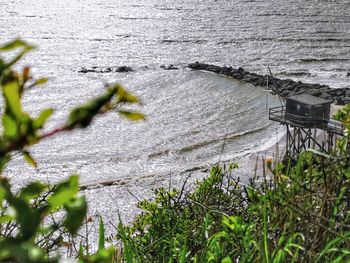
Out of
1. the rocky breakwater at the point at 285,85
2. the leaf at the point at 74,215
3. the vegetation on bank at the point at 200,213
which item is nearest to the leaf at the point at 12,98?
the vegetation on bank at the point at 200,213

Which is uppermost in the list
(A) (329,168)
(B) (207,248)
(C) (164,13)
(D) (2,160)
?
(D) (2,160)

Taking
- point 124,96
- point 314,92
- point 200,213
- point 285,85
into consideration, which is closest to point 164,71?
point 285,85

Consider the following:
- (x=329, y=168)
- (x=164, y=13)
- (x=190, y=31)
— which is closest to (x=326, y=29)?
(x=190, y=31)

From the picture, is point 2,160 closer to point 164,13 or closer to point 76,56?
point 76,56

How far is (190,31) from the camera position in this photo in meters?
50.9

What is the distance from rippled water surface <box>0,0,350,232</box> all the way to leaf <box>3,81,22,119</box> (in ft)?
13.0

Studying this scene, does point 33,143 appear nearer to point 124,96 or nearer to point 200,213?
point 124,96

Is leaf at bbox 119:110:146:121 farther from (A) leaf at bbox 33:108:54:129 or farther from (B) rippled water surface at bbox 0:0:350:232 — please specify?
(B) rippled water surface at bbox 0:0:350:232

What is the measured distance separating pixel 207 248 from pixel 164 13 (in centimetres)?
6062

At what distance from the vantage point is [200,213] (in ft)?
14.8

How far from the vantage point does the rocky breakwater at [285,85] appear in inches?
1047

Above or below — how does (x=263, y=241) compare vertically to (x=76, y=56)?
above

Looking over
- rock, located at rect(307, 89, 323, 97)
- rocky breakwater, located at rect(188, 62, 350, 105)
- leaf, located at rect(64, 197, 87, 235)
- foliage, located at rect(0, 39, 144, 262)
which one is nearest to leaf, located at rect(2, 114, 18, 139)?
foliage, located at rect(0, 39, 144, 262)

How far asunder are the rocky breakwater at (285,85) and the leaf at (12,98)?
22.2m
